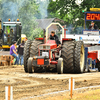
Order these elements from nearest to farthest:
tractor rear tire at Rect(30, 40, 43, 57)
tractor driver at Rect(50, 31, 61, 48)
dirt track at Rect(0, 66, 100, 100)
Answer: dirt track at Rect(0, 66, 100, 100), tractor rear tire at Rect(30, 40, 43, 57), tractor driver at Rect(50, 31, 61, 48)

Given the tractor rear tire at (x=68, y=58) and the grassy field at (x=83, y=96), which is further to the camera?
the tractor rear tire at (x=68, y=58)

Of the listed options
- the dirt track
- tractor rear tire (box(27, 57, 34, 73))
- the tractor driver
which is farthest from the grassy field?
the tractor driver

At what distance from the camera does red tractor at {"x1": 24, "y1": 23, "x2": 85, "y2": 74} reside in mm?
14258

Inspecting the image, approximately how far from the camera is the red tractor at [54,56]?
14258 millimetres

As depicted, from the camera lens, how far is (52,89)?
9891 millimetres

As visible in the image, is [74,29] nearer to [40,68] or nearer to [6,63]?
[6,63]

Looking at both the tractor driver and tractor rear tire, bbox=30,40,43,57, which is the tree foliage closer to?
the tractor driver

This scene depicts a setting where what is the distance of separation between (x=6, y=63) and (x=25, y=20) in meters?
47.7

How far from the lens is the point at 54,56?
15031mm

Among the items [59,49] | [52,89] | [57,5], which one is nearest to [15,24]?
[57,5]

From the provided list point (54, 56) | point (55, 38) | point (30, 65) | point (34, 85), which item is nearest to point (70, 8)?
point (55, 38)

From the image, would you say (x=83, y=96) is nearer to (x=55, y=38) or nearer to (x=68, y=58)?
(x=68, y=58)

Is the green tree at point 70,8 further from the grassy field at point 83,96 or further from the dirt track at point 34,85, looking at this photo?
the grassy field at point 83,96

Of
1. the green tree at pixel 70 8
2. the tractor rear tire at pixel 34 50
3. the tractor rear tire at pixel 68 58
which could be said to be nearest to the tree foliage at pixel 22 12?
the green tree at pixel 70 8
